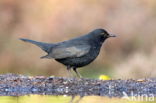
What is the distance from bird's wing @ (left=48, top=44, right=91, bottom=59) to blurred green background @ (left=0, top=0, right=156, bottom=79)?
15.7ft

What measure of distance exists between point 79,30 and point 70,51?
6.52m

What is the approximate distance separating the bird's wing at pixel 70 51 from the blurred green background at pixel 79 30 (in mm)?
4798

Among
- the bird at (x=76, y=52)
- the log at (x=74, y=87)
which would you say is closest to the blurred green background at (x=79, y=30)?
the bird at (x=76, y=52)

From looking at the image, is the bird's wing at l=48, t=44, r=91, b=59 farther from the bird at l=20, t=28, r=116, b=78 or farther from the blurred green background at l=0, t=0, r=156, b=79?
the blurred green background at l=0, t=0, r=156, b=79

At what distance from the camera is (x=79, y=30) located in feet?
64.0

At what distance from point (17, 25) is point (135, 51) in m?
3.20

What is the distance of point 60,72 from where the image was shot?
725 inches

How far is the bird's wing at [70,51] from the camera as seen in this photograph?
42.4 feet

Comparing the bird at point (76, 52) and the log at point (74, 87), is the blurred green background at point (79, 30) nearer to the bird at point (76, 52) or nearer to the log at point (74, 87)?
the bird at point (76, 52)

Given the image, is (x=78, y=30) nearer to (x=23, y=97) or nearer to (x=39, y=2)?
(x=39, y=2)

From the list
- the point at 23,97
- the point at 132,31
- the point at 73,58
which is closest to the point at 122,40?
the point at 132,31

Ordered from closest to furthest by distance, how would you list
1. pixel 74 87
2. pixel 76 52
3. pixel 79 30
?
pixel 74 87
pixel 76 52
pixel 79 30

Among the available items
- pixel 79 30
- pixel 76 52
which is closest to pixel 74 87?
pixel 76 52

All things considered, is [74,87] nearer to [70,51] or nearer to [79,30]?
[70,51]
